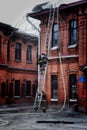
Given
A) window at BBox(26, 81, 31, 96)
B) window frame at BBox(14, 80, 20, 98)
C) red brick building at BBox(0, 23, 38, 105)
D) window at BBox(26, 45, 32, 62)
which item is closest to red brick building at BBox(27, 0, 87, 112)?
red brick building at BBox(0, 23, 38, 105)

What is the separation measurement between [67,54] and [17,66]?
11794mm

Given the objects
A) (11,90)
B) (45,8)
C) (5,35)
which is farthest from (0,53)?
(45,8)

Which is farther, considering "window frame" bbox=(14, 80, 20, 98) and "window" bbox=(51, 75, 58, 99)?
"window frame" bbox=(14, 80, 20, 98)

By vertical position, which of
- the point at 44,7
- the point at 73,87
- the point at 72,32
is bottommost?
the point at 73,87

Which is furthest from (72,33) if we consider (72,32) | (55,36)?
(55,36)

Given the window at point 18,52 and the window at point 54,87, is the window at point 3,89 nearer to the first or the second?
the window at point 18,52

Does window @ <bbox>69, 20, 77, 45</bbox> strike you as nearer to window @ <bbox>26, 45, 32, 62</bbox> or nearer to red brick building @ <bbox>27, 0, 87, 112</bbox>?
red brick building @ <bbox>27, 0, 87, 112</bbox>

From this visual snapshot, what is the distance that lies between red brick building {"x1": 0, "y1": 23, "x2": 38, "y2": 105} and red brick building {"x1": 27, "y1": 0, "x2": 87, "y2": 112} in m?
7.23

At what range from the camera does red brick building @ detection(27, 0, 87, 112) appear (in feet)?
79.5

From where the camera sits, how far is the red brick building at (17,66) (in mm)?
33312

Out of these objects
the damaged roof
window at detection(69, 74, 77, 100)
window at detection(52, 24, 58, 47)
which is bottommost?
window at detection(69, 74, 77, 100)

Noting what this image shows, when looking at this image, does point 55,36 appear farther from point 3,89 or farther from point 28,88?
point 28,88

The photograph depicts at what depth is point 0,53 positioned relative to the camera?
33156mm

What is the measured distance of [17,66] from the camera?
3634 cm
